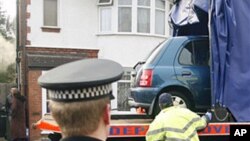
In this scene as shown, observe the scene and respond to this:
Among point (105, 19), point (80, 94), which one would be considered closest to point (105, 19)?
point (105, 19)

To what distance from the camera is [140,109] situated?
634cm

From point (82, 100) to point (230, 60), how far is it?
3.83 metres

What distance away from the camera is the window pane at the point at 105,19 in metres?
16.7

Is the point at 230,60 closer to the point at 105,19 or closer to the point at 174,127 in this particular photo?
the point at 174,127

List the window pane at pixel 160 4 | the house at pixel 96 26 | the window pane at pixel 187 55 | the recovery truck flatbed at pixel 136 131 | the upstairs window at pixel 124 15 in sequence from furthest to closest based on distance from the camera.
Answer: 1. the window pane at pixel 160 4
2. the upstairs window at pixel 124 15
3. the house at pixel 96 26
4. the window pane at pixel 187 55
5. the recovery truck flatbed at pixel 136 131

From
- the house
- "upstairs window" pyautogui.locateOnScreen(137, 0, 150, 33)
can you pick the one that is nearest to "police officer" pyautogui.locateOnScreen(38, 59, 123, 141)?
the house

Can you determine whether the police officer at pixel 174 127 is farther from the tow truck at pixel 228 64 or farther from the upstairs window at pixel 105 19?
the upstairs window at pixel 105 19

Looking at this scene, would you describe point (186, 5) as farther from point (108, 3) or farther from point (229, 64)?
point (108, 3)

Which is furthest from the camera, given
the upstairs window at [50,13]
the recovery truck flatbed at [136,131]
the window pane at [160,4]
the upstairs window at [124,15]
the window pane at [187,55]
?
the window pane at [160,4]

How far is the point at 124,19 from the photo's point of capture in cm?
1667

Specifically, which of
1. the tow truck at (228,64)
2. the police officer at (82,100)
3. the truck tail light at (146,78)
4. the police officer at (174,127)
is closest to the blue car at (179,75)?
the truck tail light at (146,78)

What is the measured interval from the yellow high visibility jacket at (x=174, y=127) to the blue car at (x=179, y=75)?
115cm

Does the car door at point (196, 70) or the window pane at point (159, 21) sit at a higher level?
the window pane at point (159, 21)

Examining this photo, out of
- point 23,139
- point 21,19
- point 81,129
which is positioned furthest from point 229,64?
point 21,19
